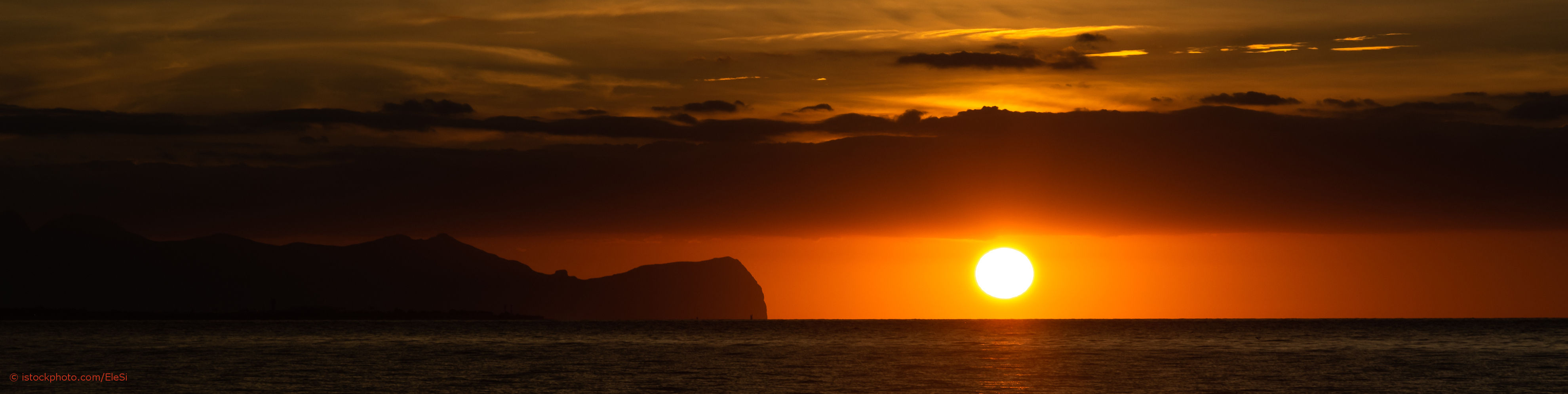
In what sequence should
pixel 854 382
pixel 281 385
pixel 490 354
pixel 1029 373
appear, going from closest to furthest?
pixel 281 385, pixel 854 382, pixel 1029 373, pixel 490 354

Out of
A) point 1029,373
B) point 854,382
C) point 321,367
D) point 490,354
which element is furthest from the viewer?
point 490,354

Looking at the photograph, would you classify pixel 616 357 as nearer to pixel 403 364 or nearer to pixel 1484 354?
pixel 403 364

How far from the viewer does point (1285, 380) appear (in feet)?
305

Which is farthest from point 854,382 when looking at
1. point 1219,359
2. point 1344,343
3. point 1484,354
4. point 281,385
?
point 1344,343

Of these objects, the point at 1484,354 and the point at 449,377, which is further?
the point at 1484,354

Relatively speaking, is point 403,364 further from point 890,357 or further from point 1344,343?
point 1344,343

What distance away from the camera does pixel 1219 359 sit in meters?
126

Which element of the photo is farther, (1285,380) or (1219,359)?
(1219,359)

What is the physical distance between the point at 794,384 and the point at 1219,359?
181 ft

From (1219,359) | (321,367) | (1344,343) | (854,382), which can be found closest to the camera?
(854,382)

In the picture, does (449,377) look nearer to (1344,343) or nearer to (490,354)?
(490,354)

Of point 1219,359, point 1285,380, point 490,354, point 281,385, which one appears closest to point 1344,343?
point 1219,359

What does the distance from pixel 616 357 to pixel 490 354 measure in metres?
16.0

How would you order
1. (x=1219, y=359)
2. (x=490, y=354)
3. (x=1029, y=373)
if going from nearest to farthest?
(x=1029, y=373) < (x=1219, y=359) < (x=490, y=354)
